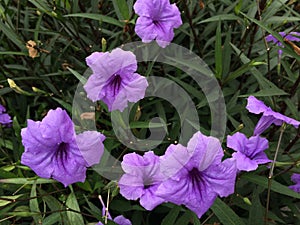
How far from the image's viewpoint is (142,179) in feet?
3.10

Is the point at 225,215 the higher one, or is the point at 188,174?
the point at 188,174

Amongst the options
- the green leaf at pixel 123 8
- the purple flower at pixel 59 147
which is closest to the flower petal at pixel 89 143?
the purple flower at pixel 59 147

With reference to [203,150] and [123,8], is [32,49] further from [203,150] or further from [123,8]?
[203,150]

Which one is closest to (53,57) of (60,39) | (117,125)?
(60,39)

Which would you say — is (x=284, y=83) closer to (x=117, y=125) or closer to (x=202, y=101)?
(x=202, y=101)

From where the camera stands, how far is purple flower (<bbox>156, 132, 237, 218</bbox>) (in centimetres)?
83

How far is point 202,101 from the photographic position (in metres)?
1.25

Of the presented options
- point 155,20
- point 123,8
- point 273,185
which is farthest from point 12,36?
point 273,185

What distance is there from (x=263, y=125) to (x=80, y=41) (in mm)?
677

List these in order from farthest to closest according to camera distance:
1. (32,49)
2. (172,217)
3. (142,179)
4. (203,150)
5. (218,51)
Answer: (32,49) → (218,51) → (172,217) → (142,179) → (203,150)

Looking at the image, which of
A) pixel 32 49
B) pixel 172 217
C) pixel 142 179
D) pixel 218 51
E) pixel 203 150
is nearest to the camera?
pixel 203 150

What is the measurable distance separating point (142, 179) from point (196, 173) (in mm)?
126

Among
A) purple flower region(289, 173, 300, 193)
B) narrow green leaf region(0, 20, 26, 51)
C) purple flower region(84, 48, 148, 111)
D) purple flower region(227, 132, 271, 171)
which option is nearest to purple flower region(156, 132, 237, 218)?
purple flower region(227, 132, 271, 171)

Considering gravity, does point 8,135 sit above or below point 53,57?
below
